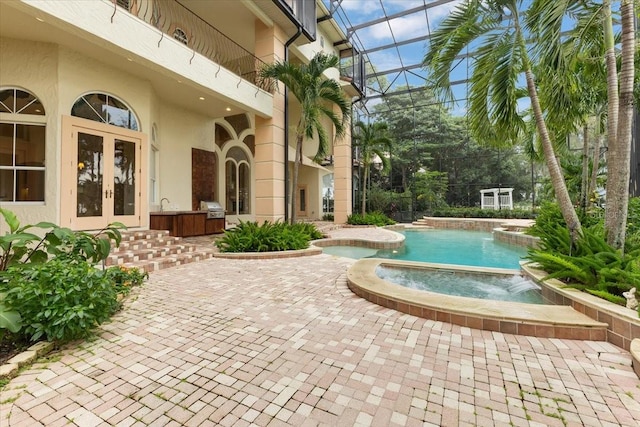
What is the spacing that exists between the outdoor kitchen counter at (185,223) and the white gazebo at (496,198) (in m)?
16.8

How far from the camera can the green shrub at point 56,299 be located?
228cm

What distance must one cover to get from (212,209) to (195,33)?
233 inches

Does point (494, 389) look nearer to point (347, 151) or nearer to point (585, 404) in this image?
point (585, 404)

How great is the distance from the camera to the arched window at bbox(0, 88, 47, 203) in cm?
521

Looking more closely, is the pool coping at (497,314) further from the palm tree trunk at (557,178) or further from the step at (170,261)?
the step at (170,261)

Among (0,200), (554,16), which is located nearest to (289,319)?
(554,16)

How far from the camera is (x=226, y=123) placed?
11.3m

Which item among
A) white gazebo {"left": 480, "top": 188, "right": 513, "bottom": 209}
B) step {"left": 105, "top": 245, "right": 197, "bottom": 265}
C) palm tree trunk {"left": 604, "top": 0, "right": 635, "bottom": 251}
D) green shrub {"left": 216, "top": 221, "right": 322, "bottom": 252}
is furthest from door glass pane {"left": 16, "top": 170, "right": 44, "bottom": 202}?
white gazebo {"left": 480, "top": 188, "right": 513, "bottom": 209}

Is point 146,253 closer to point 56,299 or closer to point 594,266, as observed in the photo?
point 56,299

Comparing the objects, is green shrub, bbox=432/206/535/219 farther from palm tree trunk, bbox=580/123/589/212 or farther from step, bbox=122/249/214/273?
step, bbox=122/249/214/273

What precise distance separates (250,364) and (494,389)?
1672 millimetres

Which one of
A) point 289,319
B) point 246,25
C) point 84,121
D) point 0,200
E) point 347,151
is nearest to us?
point 289,319

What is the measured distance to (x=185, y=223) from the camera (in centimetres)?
812

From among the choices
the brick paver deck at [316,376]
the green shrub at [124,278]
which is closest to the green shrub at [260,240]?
the green shrub at [124,278]
